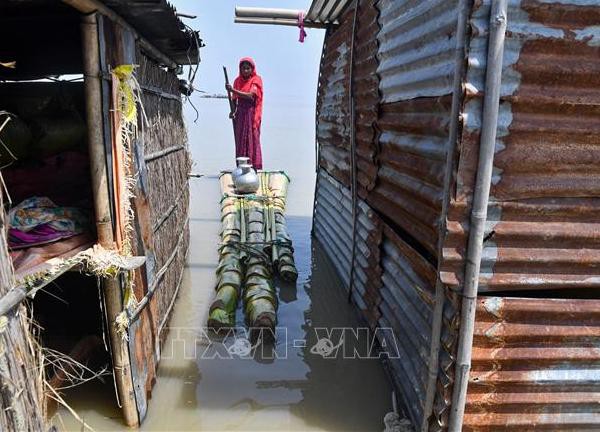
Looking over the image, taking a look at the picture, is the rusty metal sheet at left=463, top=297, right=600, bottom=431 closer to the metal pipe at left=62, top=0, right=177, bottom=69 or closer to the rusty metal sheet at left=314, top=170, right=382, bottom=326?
the rusty metal sheet at left=314, top=170, right=382, bottom=326

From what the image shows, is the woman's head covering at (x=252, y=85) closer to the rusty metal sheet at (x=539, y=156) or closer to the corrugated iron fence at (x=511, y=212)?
the corrugated iron fence at (x=511, y=212)

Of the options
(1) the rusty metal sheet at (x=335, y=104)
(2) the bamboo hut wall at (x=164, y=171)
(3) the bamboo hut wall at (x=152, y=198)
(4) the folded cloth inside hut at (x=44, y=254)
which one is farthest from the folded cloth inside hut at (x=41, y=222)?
(1) the rusty metal sheet at (x=335, y=104)

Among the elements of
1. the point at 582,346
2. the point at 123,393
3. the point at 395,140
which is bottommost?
the point at 123,393

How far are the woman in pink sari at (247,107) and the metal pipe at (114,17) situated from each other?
4310mm

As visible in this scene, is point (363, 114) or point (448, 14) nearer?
point (448, 14)

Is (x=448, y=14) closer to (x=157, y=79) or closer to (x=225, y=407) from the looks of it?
(x=157, y=79)

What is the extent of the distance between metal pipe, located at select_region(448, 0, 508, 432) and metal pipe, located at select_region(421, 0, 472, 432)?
14 cm

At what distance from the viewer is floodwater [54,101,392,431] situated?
3881 millimetres

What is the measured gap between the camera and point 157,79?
4.83m

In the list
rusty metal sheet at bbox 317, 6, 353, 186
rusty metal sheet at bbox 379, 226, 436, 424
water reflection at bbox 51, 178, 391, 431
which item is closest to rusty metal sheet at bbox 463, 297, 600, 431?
rusty metal sheet at bbox 379, 226, 436, 424

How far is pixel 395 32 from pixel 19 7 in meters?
2.94

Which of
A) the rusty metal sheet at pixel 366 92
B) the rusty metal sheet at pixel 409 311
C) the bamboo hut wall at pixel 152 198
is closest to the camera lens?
the rusty metal sheet at pixel 409 311

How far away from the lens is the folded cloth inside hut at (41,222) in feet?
10.1

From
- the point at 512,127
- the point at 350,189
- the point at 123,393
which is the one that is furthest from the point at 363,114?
the point at 123,393
